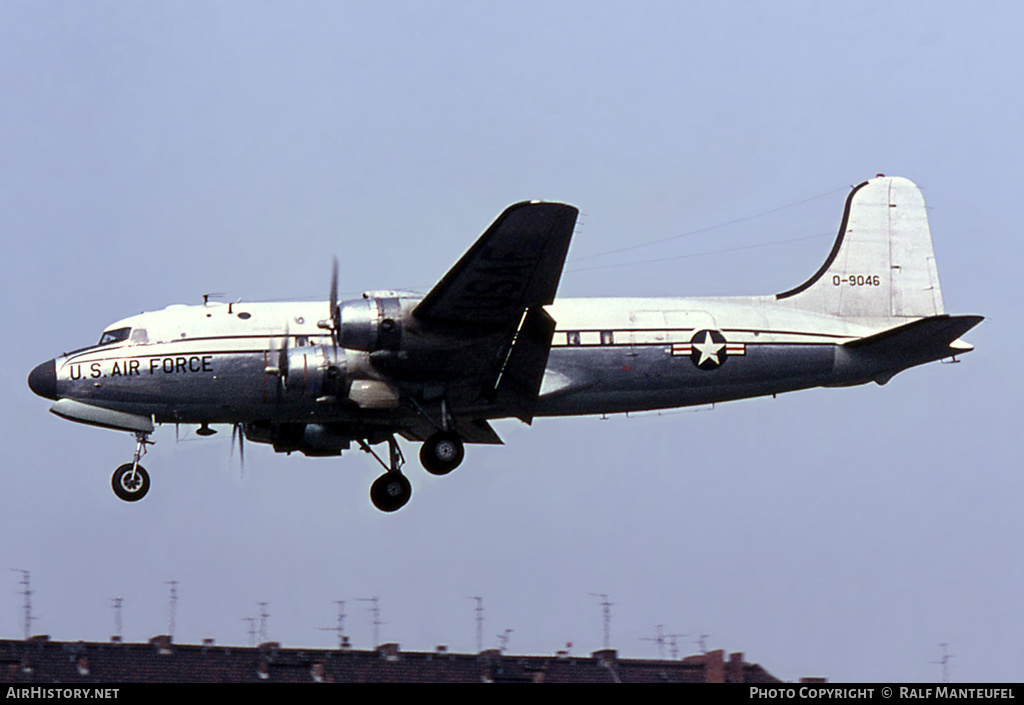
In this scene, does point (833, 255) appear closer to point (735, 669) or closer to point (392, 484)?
point (392, 484)

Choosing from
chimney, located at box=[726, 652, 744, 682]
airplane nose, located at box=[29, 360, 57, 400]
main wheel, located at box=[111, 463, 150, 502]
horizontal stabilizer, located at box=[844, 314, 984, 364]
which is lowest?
chimney, located at box=[726, 652, 744, 682]

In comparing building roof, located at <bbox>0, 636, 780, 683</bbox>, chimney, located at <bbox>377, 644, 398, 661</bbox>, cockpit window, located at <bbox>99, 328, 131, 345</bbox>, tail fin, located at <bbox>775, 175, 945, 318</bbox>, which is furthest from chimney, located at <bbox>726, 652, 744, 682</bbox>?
cockpit window, located at <bbox>99, 328, 131, 345</bbox>

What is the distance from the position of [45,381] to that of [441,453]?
23.6 feet

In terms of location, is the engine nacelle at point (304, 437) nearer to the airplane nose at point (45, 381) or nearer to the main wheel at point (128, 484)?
the main wheel at point (128, 484)

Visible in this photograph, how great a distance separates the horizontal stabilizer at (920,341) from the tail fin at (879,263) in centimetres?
137

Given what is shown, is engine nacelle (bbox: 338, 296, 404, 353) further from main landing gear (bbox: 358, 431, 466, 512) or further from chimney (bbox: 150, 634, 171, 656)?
chimney (bbox: 150, 634, 171, 656)

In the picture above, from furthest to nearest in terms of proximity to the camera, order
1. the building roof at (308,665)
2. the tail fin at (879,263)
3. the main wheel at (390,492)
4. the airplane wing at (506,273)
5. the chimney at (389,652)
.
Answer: the chimney at (389,652), the building roof at (308,665), the tail fin at (879,263), the main wheel at (390,492), the airplane wing at (506,273)

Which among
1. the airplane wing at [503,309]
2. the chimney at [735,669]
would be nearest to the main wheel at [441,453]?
the airplane wing at [503,309]

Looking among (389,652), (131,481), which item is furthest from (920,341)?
(389,652)

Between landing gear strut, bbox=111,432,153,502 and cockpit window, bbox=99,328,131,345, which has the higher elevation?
cockpit window, bbox=99,328,131,345

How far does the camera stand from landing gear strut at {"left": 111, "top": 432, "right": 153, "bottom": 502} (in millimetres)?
26359

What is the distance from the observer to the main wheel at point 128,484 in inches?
1038

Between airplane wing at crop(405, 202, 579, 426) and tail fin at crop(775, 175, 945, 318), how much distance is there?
5.79 meters

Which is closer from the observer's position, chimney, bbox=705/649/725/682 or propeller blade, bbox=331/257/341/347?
propeller blade, bbox=331/257/341/347
